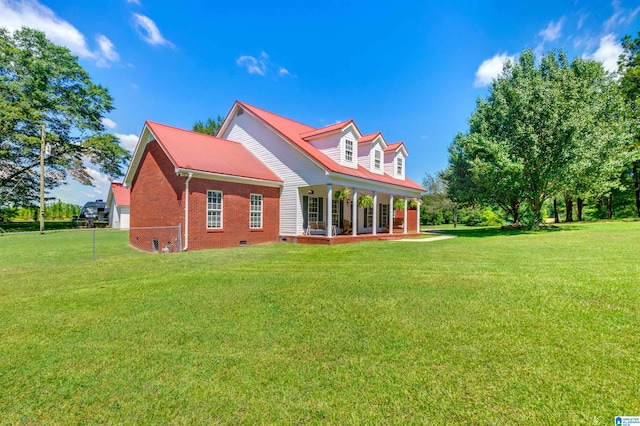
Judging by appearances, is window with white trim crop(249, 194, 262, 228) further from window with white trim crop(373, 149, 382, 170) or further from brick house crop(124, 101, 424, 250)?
window with white trim crop(373, 149, 382, 170)

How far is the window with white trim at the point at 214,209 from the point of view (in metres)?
13.1

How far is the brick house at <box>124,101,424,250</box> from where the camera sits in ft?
42.3

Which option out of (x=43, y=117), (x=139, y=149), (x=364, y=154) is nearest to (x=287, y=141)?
(x=364, y=154)

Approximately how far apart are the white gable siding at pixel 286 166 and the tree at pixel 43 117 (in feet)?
68.8

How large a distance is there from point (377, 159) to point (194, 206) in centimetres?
1200

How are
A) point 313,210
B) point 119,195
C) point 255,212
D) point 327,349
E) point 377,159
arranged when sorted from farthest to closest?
point 119,195, point 377,159, point 313,210, point 255,212, point 327,349

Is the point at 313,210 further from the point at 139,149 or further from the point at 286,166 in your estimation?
the point at 139,149

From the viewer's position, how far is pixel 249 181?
14438mm

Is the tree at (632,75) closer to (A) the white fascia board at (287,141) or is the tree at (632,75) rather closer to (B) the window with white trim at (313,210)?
(B) the window with white trim at (313,210)

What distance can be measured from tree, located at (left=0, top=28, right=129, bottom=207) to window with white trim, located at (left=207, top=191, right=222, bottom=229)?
23268 mm

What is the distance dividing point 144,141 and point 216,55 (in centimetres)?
841

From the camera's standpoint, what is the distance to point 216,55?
777 inches

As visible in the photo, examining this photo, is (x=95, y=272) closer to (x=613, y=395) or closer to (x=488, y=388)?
(x=488, y=388)

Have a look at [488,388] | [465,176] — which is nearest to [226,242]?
[488,388]
